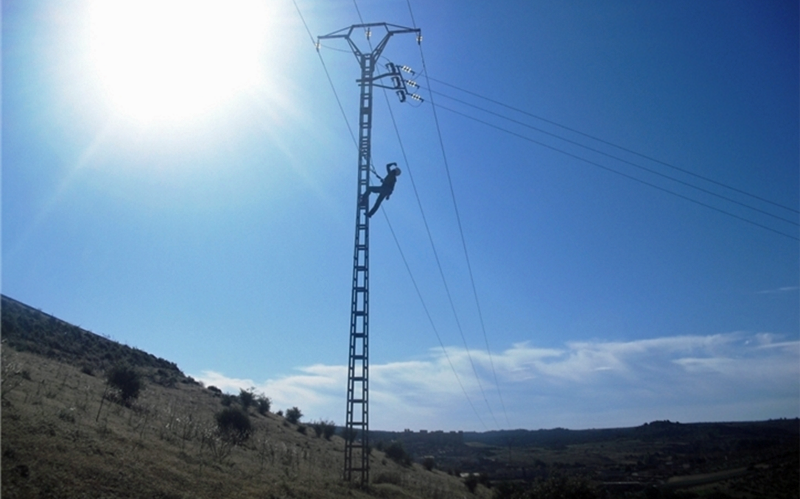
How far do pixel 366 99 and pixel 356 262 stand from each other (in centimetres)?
750

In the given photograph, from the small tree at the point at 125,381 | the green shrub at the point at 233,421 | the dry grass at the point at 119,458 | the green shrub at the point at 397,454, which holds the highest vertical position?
the small tree at the point at 125,381

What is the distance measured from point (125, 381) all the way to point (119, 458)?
2162 cm

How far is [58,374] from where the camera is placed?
30.0 metres

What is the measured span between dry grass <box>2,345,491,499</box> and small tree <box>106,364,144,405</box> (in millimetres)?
1878

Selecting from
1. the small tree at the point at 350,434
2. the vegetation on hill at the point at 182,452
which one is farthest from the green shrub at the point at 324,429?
the small tree at the point at 350,434

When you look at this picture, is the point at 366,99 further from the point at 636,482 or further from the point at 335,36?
the point at 636,482

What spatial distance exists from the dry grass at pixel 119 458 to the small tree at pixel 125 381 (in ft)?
6.16

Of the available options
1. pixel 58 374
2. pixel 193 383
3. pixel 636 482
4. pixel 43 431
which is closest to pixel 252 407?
pixel 193 383

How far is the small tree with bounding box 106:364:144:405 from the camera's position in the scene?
33.2 metres

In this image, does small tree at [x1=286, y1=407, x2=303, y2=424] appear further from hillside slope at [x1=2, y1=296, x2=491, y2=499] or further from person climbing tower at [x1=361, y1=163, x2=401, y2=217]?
person climbing tower at [x1=361, y1=163, x2=401, y2=217]

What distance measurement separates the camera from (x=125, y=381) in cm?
3419

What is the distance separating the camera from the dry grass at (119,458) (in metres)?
12.2

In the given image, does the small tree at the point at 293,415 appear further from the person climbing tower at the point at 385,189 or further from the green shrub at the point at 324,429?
the person climbing tower at the point at 385,189

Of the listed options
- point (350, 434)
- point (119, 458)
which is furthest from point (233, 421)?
point (119, 458)
